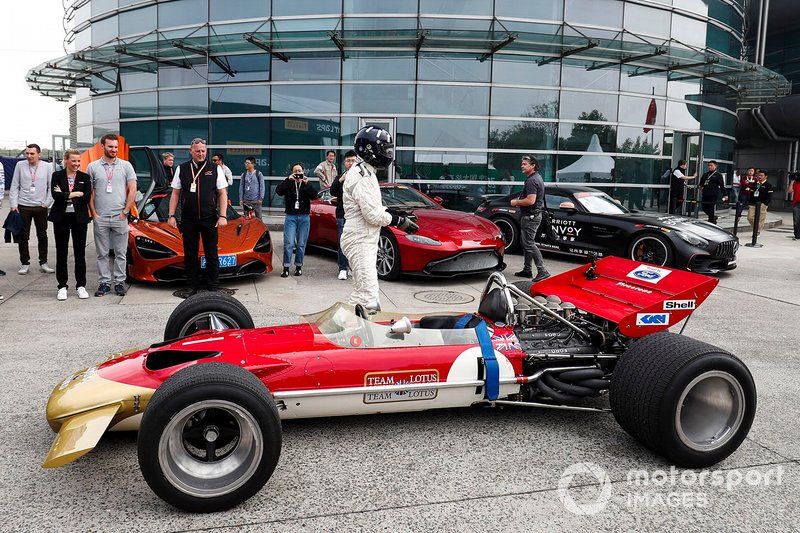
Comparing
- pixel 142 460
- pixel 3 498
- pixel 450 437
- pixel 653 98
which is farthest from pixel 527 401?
pixel 653 98

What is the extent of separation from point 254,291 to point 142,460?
5414 mm

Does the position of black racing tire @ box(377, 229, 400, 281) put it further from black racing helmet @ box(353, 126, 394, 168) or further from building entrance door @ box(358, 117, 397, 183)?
building entrance door @ box(358, 117, 397, 183)

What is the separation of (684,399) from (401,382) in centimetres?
154

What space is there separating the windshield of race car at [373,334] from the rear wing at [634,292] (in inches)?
40.0

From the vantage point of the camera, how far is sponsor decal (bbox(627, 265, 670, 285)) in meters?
4.32

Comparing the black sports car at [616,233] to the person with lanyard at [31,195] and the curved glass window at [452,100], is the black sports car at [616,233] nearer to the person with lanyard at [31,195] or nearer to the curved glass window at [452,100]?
the curved glass window at [452,100]

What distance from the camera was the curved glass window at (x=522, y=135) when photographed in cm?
1603

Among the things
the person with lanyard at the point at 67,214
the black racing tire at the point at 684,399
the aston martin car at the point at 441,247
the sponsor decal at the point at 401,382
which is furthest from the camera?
the aston martin car at the point at 441,247

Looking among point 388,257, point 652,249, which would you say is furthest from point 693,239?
point 388,257

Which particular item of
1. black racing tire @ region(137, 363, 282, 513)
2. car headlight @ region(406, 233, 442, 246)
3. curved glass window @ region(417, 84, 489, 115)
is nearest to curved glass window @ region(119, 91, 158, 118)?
curved glass window @ region(417, 84, 489, 115)

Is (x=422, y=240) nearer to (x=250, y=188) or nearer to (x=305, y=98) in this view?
(x=250, y=188)

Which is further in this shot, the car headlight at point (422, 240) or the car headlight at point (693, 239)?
the car headlight at point (693, 239)

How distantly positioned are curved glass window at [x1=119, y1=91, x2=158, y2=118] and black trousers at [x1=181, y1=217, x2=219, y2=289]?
11.9 m

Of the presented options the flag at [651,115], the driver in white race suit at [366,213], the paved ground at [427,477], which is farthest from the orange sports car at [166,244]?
the flag at [651,115]
